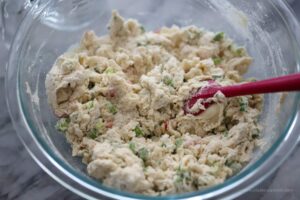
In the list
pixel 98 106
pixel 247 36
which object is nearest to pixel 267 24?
pixel 247 36

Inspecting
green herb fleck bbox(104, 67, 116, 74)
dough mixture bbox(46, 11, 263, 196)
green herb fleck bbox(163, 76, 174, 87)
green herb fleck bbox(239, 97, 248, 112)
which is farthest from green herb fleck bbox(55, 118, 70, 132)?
green herb fleck bbox(239, 97, 248, 112)

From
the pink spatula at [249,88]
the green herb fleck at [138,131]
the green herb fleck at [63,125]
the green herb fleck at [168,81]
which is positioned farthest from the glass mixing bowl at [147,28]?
the green herb fleck at [168,81]

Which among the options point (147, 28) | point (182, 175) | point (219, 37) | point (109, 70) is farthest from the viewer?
point (147, 28)

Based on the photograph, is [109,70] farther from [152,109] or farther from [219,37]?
[219,37]

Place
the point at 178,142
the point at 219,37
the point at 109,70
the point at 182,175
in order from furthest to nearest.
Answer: the point at 219,37 → the point at 109,70 → the point at 178,142 → the point at 182,175

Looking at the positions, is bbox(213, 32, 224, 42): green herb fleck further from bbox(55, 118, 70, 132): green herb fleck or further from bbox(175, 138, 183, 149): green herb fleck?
bbox(55, 118, 70, 132): green herb fleck

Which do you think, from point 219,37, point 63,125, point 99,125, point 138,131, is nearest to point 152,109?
point 138,131

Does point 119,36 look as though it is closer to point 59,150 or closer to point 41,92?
point 41,92
